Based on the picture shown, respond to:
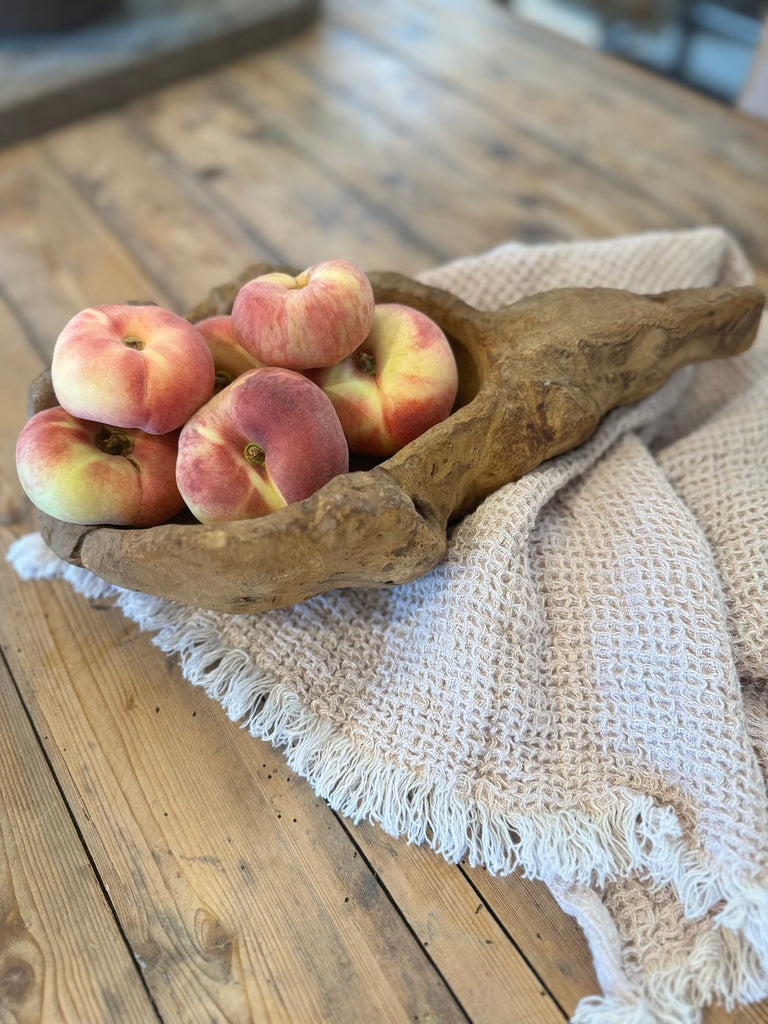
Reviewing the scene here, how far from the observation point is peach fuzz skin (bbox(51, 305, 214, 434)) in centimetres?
70

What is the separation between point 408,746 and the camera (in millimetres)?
729

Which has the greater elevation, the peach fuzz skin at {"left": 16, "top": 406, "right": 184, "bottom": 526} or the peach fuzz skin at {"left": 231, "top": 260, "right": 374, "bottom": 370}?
the peach fuzz skin at {"left": 231, "top": 260, "right": 374, "bottom": 370}

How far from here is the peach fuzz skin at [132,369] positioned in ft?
2.30

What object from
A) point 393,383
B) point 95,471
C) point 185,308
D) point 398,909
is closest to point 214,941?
Result: point 398,909

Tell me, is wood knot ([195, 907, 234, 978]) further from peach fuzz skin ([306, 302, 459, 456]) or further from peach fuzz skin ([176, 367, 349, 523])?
peach fuzz skin ([306, 302, 459, 456])

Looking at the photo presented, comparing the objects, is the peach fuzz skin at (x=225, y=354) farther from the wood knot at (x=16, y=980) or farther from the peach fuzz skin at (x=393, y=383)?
the wood knot at (x=16, y=980)

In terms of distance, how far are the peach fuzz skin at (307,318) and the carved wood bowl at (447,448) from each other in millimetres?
119

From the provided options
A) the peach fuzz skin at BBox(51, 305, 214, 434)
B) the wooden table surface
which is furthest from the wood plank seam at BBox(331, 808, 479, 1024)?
the peach fuzz skin at BBox(51, 305, 214, 434)

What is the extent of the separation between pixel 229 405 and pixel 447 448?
193mm

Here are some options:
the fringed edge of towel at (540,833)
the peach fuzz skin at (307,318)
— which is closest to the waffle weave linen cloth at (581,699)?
the fringed edge of towel at (540,833)

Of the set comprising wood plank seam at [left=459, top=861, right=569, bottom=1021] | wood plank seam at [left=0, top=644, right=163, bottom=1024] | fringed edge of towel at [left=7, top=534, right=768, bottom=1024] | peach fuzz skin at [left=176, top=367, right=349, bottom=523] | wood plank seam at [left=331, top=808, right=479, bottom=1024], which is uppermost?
peach fuzz skin at [left=176, top=367, right=349, bottom=523]

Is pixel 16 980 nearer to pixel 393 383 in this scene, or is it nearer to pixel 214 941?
pixel 214 941

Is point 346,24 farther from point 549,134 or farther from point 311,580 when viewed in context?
point 311,580

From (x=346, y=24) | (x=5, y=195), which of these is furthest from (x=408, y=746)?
A: (x=346, y=24)
